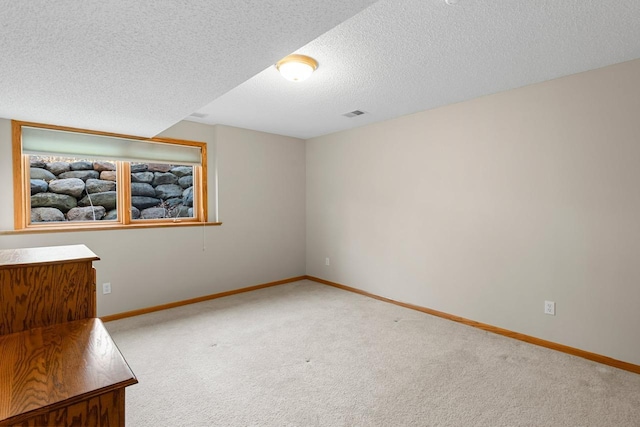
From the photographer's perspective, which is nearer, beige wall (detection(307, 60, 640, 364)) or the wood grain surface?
the wood grain surface

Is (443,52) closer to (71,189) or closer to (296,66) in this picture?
(296,66)

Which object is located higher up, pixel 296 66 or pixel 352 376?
pixel 296 66

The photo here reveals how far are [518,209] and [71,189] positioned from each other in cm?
440

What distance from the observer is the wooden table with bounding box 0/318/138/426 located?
3.16ft

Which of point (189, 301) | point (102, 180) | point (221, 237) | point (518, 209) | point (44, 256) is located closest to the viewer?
point (44, 256)

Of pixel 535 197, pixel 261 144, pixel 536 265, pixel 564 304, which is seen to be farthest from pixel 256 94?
pixel 564 304

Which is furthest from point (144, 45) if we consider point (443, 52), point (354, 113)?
point (354, 113)

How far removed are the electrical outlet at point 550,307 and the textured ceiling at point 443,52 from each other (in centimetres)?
190

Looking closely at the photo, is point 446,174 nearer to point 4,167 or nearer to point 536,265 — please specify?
point 536,265

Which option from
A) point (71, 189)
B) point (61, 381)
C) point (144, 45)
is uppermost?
point (144, 45)

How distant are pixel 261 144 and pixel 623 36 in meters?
3.79

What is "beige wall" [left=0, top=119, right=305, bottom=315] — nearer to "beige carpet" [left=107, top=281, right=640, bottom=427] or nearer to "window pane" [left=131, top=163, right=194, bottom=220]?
"window pane" [left=131, top=163, right=194, bottom=220]

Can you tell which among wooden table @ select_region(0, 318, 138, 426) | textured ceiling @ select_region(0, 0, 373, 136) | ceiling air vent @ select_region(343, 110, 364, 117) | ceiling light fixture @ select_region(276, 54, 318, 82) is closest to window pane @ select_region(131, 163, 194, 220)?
textured ceiling @ select_region(0, 0, 373, 136)

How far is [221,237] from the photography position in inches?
171
